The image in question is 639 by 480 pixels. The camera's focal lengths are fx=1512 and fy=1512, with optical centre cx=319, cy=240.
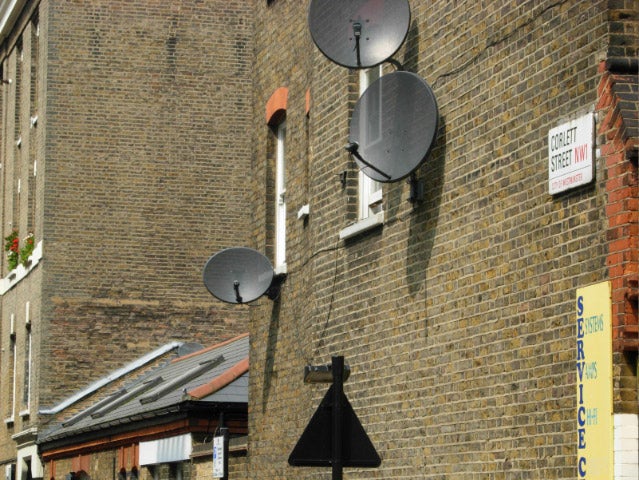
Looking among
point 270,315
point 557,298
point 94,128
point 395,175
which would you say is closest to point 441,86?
point 395,175

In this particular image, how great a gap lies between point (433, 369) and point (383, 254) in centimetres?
155

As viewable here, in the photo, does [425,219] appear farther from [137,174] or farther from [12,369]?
[12,369]

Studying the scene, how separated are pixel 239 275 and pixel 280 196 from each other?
114cm

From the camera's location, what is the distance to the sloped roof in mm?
21938

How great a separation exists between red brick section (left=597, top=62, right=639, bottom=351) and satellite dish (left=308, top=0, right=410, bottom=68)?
10.6 feet

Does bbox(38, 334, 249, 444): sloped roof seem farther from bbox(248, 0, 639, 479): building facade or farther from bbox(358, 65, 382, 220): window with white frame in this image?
bbox(358, 65, 382, 220): window with white frame

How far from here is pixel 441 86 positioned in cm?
1230

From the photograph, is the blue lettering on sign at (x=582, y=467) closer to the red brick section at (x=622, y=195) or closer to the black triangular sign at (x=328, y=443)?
the red brick section at (x=622, y=195)

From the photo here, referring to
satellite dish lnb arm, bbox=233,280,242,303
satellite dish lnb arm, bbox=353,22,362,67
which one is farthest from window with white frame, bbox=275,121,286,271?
satellite dish lnb arm, bbox=353,22,362,67

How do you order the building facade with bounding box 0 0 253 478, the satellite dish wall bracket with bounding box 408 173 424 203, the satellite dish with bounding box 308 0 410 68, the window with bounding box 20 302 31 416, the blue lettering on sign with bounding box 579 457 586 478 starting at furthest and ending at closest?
the window with bounding box 20 302 31 416 < the building facade with bounding box 0 0 253 478 < the satellite dish with bounding box 308 0 410 68 < the satellite dish wall bracket with bounding box 408 173 424 203 < the blue lettering on sign with bounding box 579 457 586 478

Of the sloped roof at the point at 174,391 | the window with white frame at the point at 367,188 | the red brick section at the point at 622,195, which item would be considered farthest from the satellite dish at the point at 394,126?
the sloped roof at the point at 174,391

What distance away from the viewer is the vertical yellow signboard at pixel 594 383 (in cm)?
916

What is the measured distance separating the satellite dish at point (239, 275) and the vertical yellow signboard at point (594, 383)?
8.04 meters

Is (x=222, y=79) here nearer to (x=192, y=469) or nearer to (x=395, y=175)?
(x=192, y=469)
